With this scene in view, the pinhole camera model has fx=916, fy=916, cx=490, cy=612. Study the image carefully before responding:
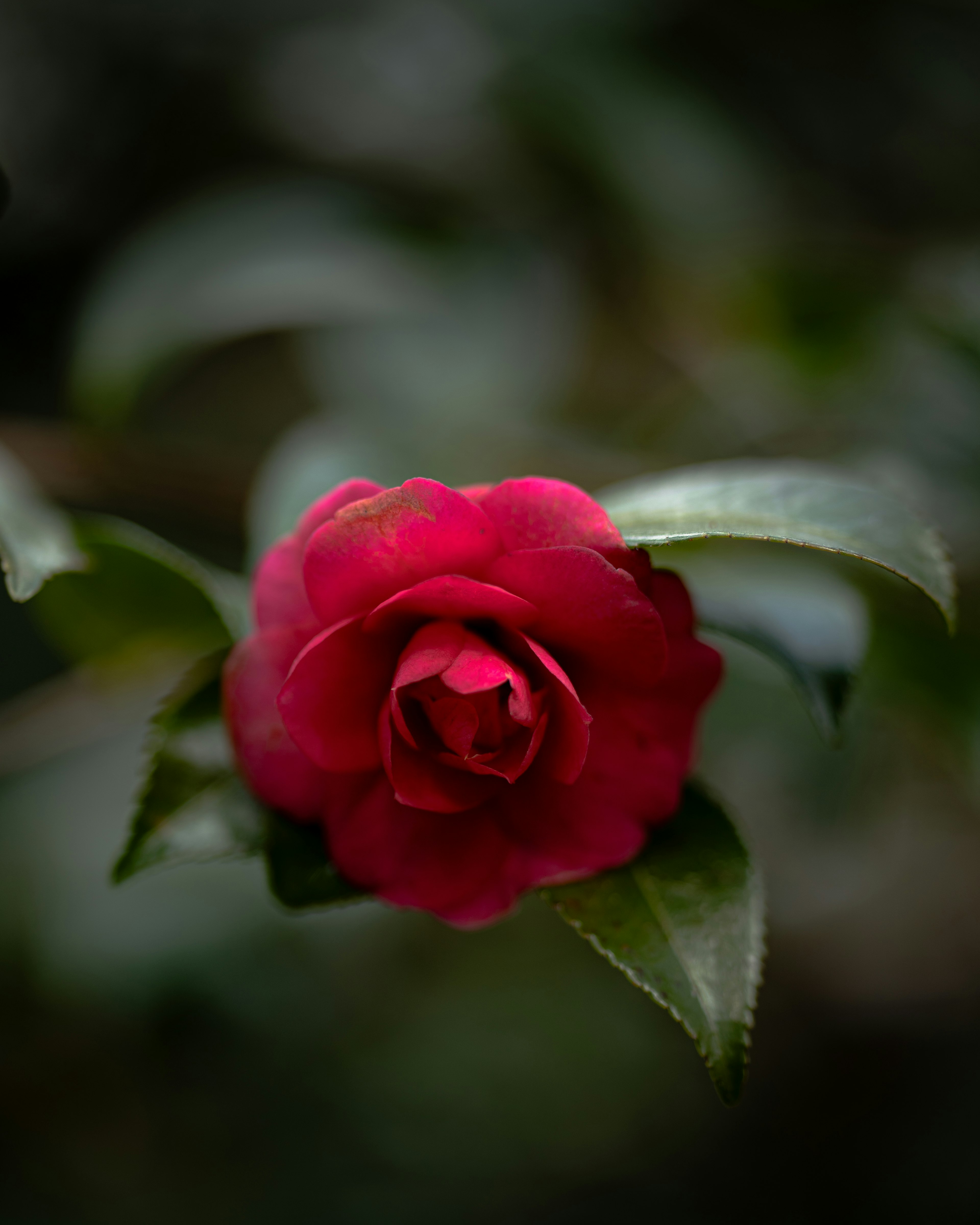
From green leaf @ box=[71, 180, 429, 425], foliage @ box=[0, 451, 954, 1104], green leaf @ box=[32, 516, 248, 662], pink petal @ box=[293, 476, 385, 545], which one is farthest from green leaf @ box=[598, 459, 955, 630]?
green leaf @ box=[71, 180, 429, 425]

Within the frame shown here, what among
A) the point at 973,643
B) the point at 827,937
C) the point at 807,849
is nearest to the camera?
the point at 973,643

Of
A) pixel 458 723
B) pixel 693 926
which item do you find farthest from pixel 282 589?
pixel 693 926

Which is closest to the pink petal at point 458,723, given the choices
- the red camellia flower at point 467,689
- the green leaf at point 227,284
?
the red camellia flower at point 467,689

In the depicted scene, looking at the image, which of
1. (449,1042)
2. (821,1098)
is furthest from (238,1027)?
(821,1098)

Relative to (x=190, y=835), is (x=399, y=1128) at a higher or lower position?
lower

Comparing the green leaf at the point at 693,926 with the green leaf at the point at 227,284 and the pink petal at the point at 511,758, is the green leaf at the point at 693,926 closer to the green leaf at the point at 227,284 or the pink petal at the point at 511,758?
Answer: the pink petal at the point at 511,758

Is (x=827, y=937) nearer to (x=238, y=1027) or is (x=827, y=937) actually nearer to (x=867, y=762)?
(x=867, y=762)

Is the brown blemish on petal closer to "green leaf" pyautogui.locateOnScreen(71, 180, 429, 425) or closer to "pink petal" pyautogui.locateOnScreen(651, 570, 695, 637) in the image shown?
"pink petal" pyautogui.locateOnScreen(651, 570, 695, 637)

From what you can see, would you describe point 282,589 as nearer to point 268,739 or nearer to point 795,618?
point 268,739
